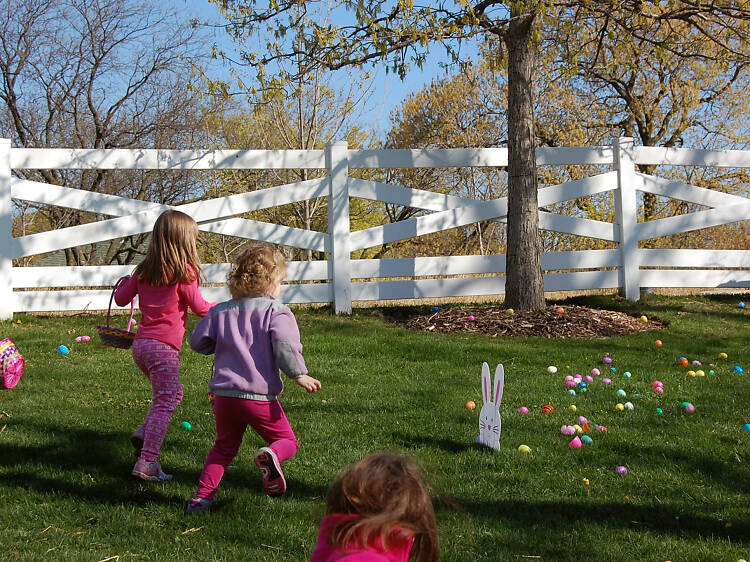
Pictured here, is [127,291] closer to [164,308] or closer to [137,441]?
[164,308]

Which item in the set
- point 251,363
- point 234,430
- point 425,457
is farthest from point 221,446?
point 425,457

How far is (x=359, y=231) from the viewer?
8430mm

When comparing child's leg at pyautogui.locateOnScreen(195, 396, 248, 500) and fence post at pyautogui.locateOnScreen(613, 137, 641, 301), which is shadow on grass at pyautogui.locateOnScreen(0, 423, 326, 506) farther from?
fence post at pyautogui.locateOnScreen(613, 137, 641, 301)

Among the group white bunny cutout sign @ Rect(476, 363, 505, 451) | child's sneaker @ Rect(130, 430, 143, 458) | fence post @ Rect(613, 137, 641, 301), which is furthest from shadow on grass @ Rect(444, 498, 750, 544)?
fence post @ Rect(613, 137, 641, 301)

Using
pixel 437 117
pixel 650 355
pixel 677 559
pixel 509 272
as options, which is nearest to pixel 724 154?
pixel 509 272

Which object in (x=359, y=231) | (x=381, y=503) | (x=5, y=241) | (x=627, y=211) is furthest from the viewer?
(x=627, y=211)

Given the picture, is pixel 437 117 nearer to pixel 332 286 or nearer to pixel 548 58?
pixel 548 58

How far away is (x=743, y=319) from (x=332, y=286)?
4.79 metres

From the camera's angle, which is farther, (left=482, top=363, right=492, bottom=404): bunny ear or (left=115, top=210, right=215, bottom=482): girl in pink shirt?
(left=482, top=363, right=492, bottom=404): bunny ear

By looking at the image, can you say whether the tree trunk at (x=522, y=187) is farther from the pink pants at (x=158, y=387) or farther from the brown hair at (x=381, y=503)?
the brown hair at (x=381, y=503)

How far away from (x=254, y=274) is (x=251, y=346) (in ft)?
1.05

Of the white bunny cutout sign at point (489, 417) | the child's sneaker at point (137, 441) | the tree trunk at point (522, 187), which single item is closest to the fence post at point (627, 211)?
the tree trunk at point (522, 187)

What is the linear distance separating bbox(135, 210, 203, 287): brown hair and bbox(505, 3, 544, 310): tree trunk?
5140 millimetres

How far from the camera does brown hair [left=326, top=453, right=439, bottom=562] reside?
1642mm
